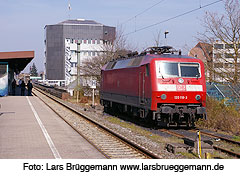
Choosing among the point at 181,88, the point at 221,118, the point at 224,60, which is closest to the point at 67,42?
the point at 224,60

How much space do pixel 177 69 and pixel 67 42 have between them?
3146 inches

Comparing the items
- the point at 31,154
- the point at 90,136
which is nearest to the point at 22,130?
the point at 90,136

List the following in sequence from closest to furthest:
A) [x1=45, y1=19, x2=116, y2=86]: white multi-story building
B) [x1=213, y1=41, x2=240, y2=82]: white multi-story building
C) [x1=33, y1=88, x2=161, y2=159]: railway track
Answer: [x1=33, y1=88, x2=161, y2=159]: railway track, [x1=213, y1=41, x2=240, y2=82]: white multi-story building, [x1=45, y1=19, x2=116, y2=86]: white multi-story building

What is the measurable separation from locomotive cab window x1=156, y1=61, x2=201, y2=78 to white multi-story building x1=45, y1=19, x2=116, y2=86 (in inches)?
2881

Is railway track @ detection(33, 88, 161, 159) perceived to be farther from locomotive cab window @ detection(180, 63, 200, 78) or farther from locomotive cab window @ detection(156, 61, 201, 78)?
locomotive cab window @ detection(180, 63, 200, 78)

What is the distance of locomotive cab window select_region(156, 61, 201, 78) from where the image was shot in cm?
1495

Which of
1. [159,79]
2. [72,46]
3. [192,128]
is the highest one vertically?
[72,46]

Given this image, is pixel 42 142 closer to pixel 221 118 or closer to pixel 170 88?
pixel 170 88

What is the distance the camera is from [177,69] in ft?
50.0

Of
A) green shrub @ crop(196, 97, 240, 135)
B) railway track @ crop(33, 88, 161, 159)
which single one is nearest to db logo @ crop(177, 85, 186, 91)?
green shrub @ crop(196, 97, 240, 135)

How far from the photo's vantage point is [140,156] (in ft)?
32.2
